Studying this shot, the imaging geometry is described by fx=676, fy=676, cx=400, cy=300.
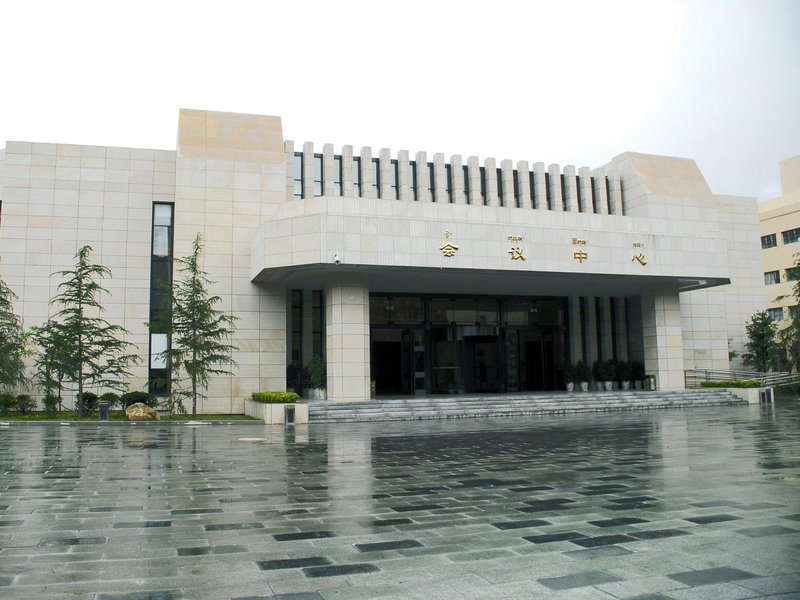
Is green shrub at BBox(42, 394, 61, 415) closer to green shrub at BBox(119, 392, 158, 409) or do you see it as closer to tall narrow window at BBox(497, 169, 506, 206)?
green shrub at BBox(119, 392, 158, 409)

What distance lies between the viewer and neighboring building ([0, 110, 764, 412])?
87.6 ft

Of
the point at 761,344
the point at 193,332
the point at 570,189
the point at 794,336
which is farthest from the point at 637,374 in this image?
the point at 193,332

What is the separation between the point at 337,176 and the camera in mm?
32469

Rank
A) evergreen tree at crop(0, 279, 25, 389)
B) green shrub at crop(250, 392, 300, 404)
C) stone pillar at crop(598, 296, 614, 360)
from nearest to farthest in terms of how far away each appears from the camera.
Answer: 1. green shrub at crop(250, 392, 300, 404)
2. evergreen tree at crop(0, 279, 25, 389)
3. stone pillar at crop(598, 296, 614, 360)

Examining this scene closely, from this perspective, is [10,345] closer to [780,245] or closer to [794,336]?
[794,336]

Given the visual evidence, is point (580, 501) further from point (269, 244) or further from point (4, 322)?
point (4, 322)

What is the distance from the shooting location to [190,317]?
2617 centimetres

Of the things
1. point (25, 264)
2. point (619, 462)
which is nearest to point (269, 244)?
point (25, 264)

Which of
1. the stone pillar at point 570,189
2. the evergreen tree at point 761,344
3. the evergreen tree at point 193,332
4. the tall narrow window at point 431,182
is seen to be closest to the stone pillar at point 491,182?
the tall narrow window at point 431,182

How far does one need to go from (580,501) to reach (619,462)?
382cm

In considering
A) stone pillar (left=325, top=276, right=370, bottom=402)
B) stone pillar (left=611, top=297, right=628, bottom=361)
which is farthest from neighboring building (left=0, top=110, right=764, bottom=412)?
stone pillar (left=611, top=297, right=628, bottom=361)

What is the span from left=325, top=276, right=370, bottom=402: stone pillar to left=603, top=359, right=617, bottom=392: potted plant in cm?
1429

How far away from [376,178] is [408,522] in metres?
26.9

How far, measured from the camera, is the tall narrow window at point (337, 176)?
32.1 meters
